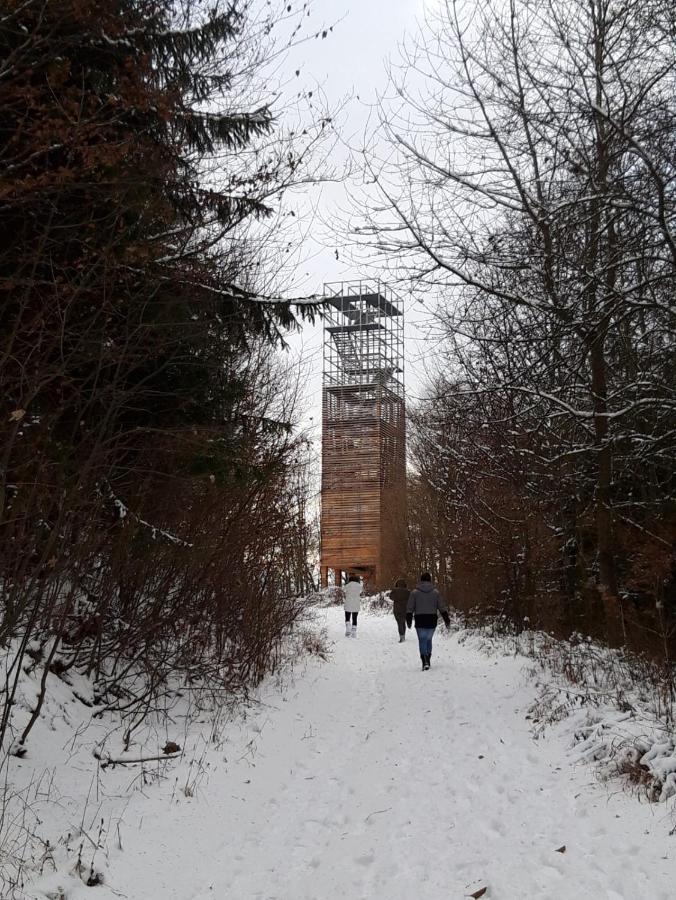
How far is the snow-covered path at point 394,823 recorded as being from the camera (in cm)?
452

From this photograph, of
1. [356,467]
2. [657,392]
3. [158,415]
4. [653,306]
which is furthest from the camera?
[356,467]

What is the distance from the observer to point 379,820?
5754 mm

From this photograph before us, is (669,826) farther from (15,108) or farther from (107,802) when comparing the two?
(15,108)

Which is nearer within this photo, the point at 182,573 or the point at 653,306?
the point at 653,306

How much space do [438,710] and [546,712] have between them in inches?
67.9

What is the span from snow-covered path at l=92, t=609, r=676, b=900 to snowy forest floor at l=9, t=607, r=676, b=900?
16 millimetres

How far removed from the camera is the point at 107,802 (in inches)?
224

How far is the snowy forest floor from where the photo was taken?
450cm

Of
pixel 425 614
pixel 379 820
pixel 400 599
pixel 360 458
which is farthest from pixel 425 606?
pixel 360 458

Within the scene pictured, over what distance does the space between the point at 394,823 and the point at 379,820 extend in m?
0.14

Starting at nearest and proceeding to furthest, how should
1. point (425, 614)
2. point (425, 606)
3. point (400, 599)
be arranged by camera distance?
point (425, 614)
point (425, 606)
point (400, 599)

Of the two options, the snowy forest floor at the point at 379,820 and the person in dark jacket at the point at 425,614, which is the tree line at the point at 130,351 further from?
the person in dark jacket at the point at 425,614

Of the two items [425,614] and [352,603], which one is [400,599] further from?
[425,614]

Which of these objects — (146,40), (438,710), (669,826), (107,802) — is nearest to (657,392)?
(438,710)
